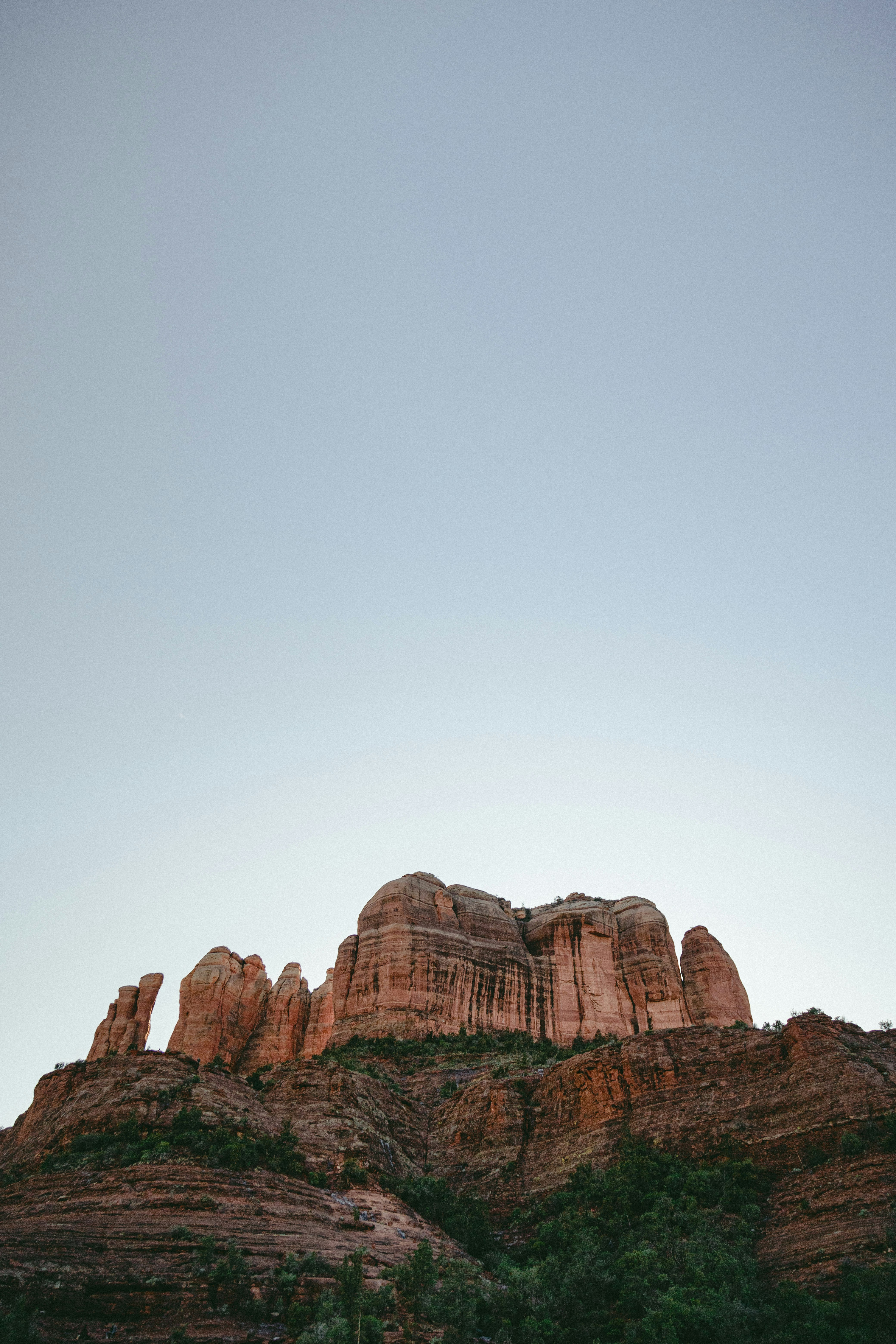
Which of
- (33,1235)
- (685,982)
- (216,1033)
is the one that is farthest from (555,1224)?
(216,1033)

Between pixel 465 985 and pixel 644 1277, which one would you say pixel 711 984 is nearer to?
pixel 465 985

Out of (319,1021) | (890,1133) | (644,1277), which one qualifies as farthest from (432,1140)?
(319,1021)

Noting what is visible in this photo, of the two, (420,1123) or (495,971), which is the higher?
(495,971)

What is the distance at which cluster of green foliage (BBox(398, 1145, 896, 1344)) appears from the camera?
19500 mm

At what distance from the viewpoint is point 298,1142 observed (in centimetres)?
3300

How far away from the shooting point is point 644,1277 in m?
23.9

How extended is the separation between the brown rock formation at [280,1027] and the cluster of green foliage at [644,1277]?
48.2 meters

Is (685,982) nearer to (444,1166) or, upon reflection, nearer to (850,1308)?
(444,1166)

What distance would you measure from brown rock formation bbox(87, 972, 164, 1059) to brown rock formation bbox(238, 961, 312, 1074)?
10.2m

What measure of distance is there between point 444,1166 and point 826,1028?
789 inches

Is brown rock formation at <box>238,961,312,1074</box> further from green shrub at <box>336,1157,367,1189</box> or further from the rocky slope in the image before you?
green shrub at <box>336,1157,367,1189</box>

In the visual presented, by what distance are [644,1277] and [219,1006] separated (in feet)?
199

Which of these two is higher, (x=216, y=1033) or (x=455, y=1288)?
(x=216, y=1033)

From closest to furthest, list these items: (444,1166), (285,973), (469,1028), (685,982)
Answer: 1. (444,1166)
2. (469,1028)
3. (685,982)
4. (285,973)
